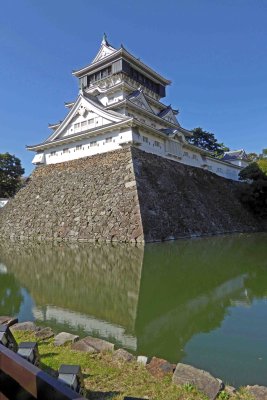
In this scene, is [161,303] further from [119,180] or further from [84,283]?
[119,180]

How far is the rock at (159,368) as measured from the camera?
2.85 m

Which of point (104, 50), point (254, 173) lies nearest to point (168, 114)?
point (104, 50)

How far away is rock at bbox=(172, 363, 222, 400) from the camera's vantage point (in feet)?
8.37

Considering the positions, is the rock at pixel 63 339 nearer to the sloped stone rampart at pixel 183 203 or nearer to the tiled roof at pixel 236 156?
the sloped stone rampart at pixel 183 203

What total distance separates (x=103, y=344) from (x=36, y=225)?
595 inches

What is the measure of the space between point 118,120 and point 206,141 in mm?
21857

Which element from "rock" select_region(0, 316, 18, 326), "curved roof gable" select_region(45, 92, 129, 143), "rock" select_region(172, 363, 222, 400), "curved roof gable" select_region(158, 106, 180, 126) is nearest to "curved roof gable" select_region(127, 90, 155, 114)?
"curved roof gable" select_region(45, 92, 129, 143)

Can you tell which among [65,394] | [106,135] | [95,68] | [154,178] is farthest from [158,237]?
[95,68]

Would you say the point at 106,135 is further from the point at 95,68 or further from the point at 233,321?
the point at 233,321

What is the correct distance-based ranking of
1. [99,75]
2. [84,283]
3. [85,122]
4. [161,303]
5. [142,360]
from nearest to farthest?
[142,360] → [161,303] → [84,283] → [85,122] → [99,75]

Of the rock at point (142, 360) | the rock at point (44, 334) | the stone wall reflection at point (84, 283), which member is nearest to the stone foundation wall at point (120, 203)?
the stone wall reflection at point (84, 283)

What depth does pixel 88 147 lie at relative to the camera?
19.9 metres

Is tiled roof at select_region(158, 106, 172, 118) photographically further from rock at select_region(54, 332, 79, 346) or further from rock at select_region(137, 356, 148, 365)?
rock at select_region(137, 356, 148, 365)

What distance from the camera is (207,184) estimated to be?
75.5ft
